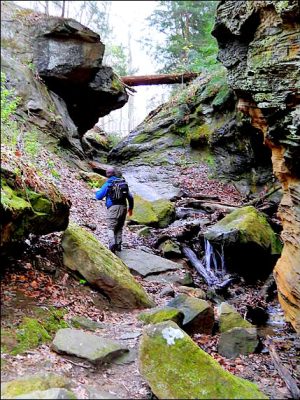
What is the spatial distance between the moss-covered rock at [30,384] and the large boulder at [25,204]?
181 centimetres

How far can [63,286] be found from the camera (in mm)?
6031

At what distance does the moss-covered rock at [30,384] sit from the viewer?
3357 millimetres

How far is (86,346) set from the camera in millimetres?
4555

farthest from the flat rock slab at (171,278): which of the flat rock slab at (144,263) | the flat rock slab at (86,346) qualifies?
the flat rock slab at (86,346)

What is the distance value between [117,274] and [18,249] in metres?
1.92

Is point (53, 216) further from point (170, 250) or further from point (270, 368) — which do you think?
point (170, 250)

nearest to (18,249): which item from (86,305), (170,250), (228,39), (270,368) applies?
(86,305)

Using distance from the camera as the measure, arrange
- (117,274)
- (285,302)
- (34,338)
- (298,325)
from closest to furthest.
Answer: (34,338)
(117,274)
(298,325)
(285,302)

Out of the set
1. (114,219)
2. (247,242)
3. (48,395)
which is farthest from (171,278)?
(48,395)

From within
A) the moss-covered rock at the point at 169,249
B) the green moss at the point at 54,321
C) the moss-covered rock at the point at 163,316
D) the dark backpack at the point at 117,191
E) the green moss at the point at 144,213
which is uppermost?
the dark backpack at the point at 117,191

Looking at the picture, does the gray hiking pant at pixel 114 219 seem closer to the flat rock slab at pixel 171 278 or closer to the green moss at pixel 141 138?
the flat rock slab at pixel 171 278

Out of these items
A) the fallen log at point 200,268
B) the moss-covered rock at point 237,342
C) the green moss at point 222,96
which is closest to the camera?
the moss-covered rock at point 237,342

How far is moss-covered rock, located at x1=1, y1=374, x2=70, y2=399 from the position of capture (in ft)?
11.0

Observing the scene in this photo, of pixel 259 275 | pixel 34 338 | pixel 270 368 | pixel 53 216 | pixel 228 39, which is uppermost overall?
pixel 228 39
